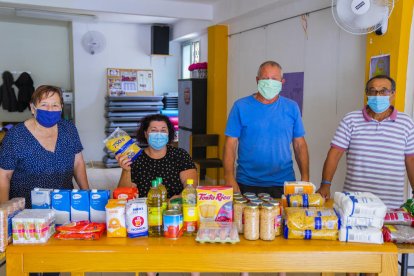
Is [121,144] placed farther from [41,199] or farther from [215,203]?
[215,203]

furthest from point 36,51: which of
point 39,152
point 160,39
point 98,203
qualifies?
point 98,203

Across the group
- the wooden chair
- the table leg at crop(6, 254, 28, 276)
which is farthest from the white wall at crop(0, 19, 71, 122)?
the table leg at crop(6, 254, 28, 276)

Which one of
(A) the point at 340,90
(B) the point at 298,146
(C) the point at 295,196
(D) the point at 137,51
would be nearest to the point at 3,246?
(C) the point at 295,196

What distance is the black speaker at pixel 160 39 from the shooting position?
27.3 ft

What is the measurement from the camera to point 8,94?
8.07 m

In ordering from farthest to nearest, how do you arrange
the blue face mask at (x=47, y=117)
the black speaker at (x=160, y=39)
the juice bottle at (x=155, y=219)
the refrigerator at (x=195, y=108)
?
the black speaker at (x=160, y=39), the refrigerator at (x=195, y=108), the blue face mask at (x=47, y=117), the juice bottle at (x=155, y=219)

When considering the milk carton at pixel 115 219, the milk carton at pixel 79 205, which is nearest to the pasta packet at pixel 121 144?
the milk carton at pixel 79 205

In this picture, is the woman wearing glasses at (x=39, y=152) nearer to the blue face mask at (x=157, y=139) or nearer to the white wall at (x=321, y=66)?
the blue face mask at (x=157, y=139)

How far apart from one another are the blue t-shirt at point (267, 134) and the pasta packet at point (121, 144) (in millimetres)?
689

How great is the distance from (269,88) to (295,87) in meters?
2.24

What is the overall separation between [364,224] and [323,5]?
304 centimetres

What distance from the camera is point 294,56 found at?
4777mm

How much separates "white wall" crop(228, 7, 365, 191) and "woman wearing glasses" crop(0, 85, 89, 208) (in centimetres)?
266

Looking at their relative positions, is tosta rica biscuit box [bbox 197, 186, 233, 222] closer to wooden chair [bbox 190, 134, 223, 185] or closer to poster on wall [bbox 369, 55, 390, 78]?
poster on wall [bbox 369, 55, 390, 78]
